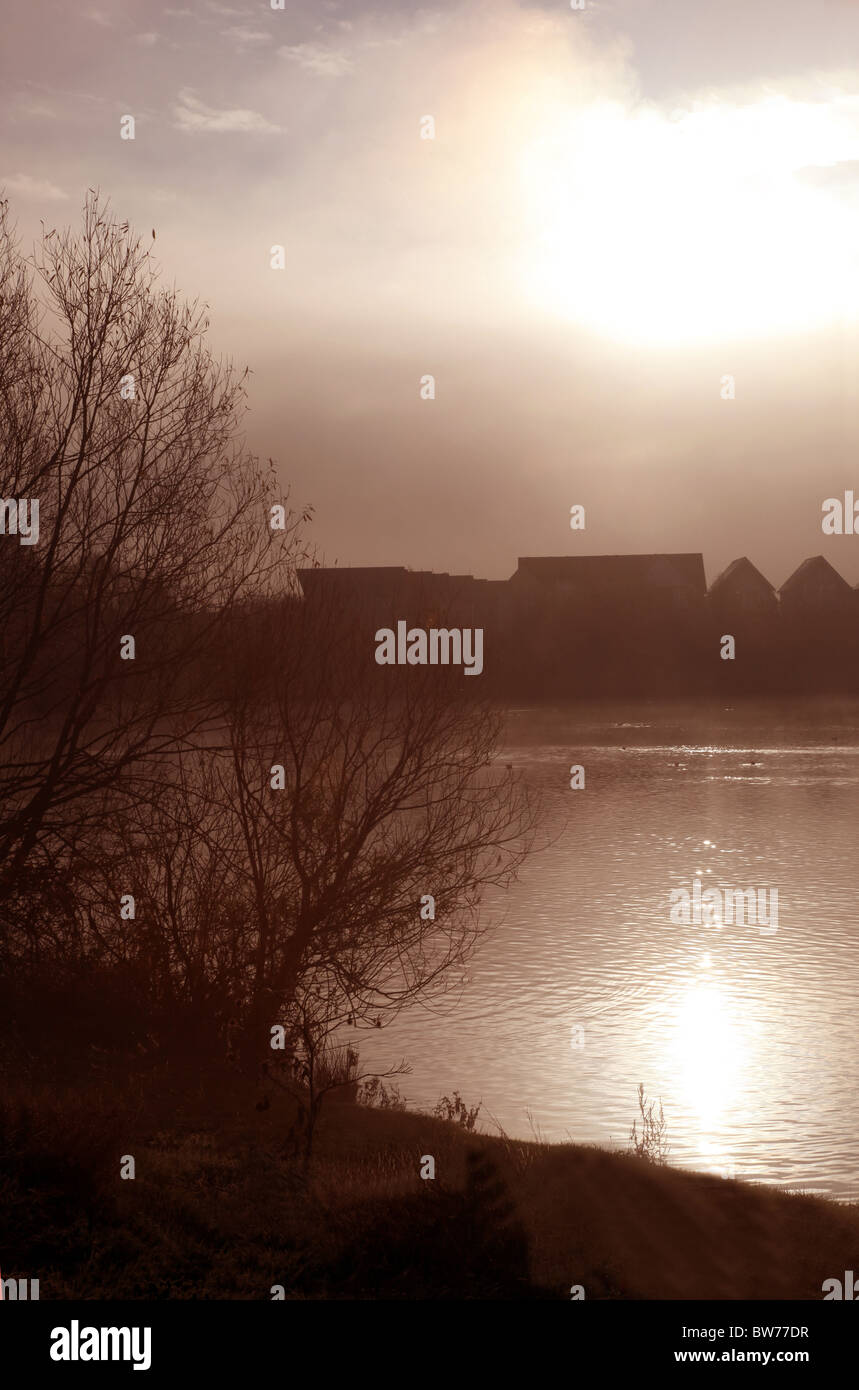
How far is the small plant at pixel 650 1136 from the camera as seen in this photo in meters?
13.4

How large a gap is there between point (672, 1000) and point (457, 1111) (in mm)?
6120

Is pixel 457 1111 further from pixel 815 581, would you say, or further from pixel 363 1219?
pixel 815 581

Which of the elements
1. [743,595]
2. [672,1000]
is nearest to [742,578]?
[743,595]

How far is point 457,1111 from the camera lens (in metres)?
14.6

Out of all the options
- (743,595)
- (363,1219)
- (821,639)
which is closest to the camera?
(363,1219)

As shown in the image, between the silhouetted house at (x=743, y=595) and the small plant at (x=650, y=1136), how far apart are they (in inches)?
2507

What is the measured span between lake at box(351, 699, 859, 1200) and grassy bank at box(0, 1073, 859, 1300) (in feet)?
7.05

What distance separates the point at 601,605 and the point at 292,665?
61164 mm

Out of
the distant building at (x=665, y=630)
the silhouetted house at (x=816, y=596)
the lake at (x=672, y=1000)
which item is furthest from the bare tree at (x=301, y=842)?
the silhouetted house at (x=816, y=596)

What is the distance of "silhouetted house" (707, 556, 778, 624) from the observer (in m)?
77.4

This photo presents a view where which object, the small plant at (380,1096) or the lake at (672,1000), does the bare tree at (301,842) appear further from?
the lake at (672,1000)

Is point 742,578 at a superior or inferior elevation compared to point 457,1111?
superior

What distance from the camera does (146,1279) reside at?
7.99 metres

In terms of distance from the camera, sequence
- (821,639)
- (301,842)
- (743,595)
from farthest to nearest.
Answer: (743,595)
(821,639)
(301,842)
